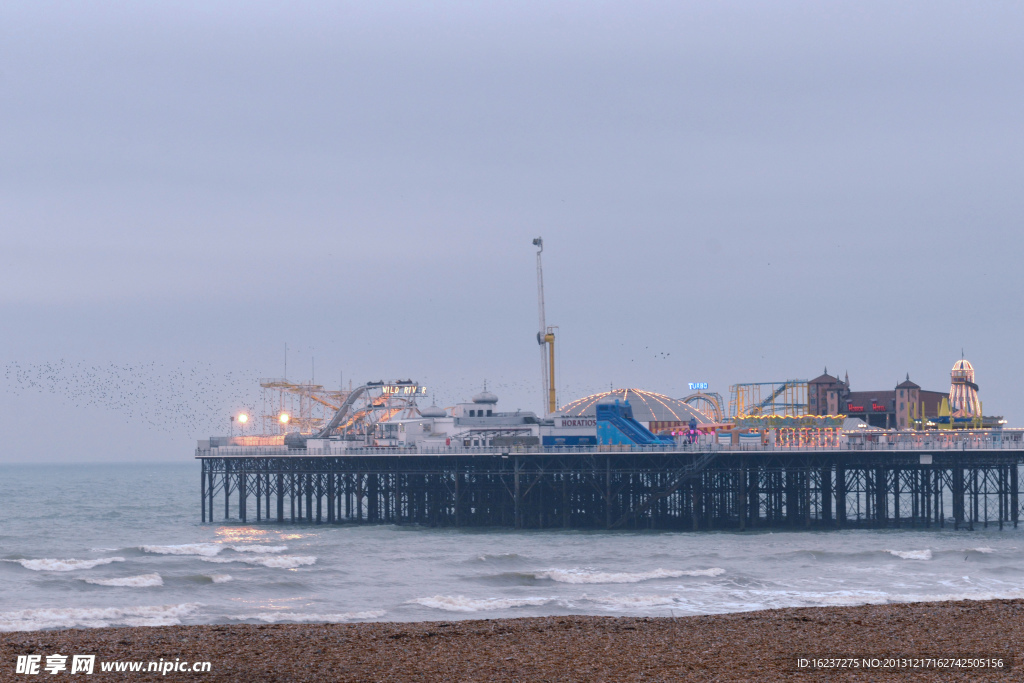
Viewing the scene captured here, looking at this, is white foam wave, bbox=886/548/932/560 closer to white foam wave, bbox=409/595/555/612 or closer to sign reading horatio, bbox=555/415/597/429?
white foam wave, bbox=409/595/555/612

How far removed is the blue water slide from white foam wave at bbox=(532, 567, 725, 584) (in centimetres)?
2210

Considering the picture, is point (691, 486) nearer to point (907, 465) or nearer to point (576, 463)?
point (576, 463)

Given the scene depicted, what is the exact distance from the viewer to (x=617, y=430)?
64.6 metres

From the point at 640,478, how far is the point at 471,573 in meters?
23.7

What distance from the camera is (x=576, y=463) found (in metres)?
63.7

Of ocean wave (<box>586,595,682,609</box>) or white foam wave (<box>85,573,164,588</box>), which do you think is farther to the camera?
white foam wave (<box>85,573,164,588</box>)

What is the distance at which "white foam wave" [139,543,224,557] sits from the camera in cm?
5160

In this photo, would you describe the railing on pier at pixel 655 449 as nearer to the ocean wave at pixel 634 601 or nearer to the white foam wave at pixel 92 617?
the ocean wave at pixel 634 601

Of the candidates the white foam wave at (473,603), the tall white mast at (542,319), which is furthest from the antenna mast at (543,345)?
the white foam wave at (473,603)

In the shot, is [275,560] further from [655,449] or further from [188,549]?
[655,449]

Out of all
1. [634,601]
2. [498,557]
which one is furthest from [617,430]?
[634,601]

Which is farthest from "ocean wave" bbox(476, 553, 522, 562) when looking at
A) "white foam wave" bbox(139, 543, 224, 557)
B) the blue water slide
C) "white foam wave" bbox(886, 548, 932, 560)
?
the blue water slide

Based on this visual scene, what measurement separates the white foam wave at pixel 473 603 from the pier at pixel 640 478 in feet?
85.2

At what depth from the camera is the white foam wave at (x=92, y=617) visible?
31266 mm
